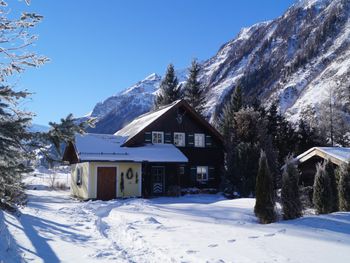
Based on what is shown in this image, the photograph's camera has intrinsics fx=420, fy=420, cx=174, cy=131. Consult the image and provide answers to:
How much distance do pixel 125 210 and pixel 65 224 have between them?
3.54m

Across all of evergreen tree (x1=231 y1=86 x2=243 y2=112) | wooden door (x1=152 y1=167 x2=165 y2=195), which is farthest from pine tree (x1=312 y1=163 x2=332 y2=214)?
evergreen tree (x1=231 y1=86 x2=243 y2=112)

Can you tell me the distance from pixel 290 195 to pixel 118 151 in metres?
16.3

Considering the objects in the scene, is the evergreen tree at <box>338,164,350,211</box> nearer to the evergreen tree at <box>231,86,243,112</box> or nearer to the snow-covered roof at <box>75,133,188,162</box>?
the snow-covered roof at <box>75,133,188,162</box>

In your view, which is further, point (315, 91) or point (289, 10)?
point (289, 10)

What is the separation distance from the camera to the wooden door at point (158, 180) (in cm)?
2922

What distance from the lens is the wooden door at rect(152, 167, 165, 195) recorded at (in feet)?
95.9

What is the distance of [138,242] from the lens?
9.83 metres

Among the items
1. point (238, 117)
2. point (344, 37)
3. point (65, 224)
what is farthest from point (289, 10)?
point (65, 224)

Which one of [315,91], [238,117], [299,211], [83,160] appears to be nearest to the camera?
[299,211]

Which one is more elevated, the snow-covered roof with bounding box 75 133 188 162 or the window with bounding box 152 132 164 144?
the window with bounding box 152 132 164 144

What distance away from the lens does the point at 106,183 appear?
27.0m

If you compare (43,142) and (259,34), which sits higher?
(259,34)

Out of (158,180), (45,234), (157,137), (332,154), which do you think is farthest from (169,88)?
(45,234)

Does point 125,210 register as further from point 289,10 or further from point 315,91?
point 289,10
